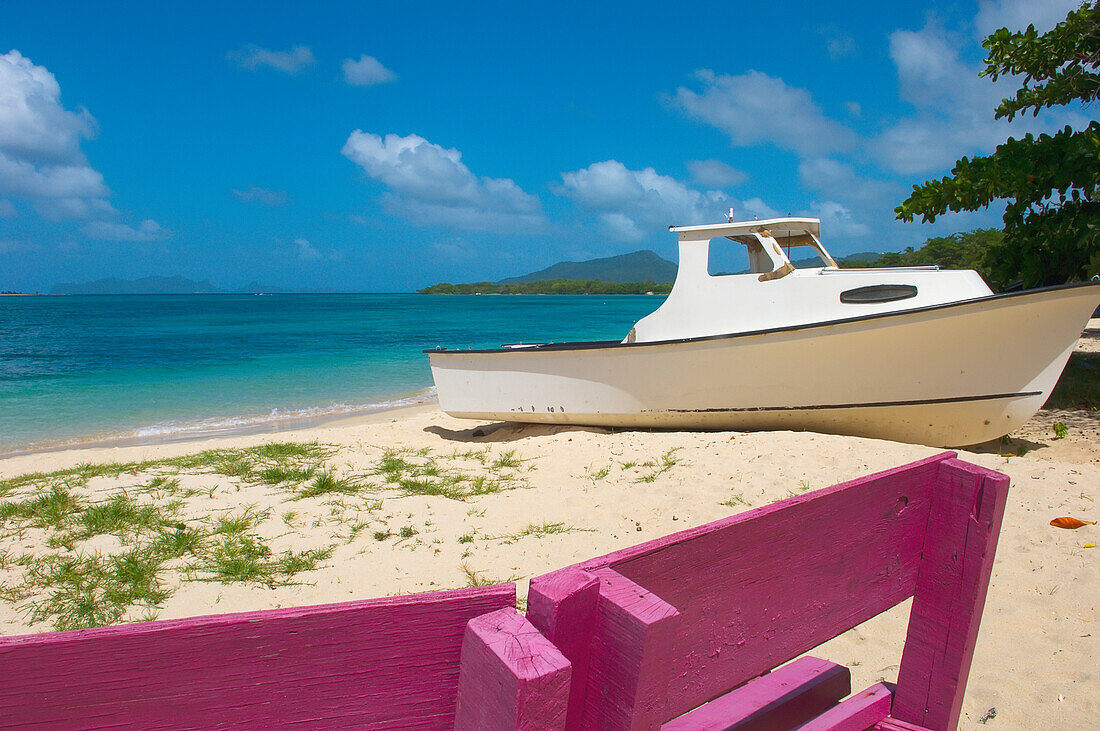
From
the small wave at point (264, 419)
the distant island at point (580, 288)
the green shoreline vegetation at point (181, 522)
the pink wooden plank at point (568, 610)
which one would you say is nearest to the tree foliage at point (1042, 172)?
the green shoreline vegetation at point (181, 522)

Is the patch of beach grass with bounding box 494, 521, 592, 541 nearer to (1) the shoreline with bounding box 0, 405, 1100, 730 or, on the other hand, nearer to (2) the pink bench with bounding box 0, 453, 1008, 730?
(1) the shoreline with bounding box 0, 405, 1100, 730

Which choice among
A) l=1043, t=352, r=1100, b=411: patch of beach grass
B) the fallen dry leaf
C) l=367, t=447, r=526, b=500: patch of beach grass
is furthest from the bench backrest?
l=1043, t=352, r=1100, b=411: patch of beach grass

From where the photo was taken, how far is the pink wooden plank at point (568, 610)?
100cm

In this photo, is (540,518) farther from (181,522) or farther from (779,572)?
(779,572)

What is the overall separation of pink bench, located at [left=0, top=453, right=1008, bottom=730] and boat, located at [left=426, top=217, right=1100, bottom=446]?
5.24 meters

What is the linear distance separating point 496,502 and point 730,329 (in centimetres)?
353

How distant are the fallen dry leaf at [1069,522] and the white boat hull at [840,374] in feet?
6.93

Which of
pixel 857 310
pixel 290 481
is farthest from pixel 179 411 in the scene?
pixel 857 310

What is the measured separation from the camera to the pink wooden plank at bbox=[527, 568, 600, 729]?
1004 mm

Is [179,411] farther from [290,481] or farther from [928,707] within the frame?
[928,707]

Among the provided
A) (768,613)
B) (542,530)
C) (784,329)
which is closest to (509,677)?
(768,613)

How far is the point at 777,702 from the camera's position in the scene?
2.01 meters

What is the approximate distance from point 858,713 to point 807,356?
4.99m

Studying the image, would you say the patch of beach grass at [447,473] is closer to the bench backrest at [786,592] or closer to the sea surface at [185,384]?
the bench backrest at [786,592]
